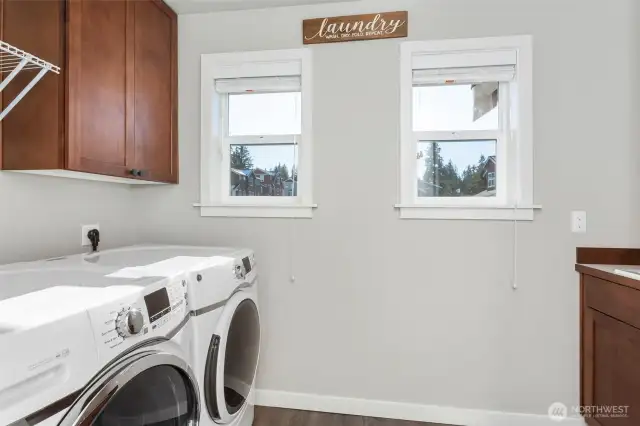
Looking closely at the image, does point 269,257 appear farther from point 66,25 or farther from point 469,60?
point 469,60

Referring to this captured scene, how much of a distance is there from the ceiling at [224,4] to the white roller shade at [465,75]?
0.63 m

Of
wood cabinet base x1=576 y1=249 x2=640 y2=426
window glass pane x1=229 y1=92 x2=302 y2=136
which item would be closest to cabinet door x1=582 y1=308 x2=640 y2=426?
wood cabinet base x1=576 y1=249 x2=640 y2=426

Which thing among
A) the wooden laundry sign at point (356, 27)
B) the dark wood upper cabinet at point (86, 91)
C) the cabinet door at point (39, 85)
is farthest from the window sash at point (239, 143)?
the cabinet door at point (39, 85)

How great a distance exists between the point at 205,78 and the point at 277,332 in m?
1.52

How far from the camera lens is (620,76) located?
182cm

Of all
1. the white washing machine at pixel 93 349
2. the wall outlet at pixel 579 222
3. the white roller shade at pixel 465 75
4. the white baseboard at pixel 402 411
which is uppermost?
the white roller shade at pixel 465 75

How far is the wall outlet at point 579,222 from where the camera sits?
184cm

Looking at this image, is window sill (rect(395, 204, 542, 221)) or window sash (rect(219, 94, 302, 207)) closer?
window sill (rect(395, 204, 542, 221))

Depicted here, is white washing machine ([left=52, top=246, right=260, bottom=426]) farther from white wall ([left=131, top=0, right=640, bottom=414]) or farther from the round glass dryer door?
white wall ([left=131, top=0, right=640, bottom=414])

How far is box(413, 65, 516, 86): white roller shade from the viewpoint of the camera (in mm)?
1913

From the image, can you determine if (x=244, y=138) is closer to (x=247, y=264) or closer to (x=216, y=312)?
(x=247, y=264)

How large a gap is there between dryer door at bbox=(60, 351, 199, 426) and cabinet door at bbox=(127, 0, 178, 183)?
1090 millimetres

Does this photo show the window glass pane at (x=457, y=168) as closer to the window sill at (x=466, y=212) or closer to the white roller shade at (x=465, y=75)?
the window sill at (x=466, y=212)

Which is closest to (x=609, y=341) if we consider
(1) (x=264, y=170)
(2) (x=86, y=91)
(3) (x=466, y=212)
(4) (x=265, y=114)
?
(3) (x=466, y=212)
